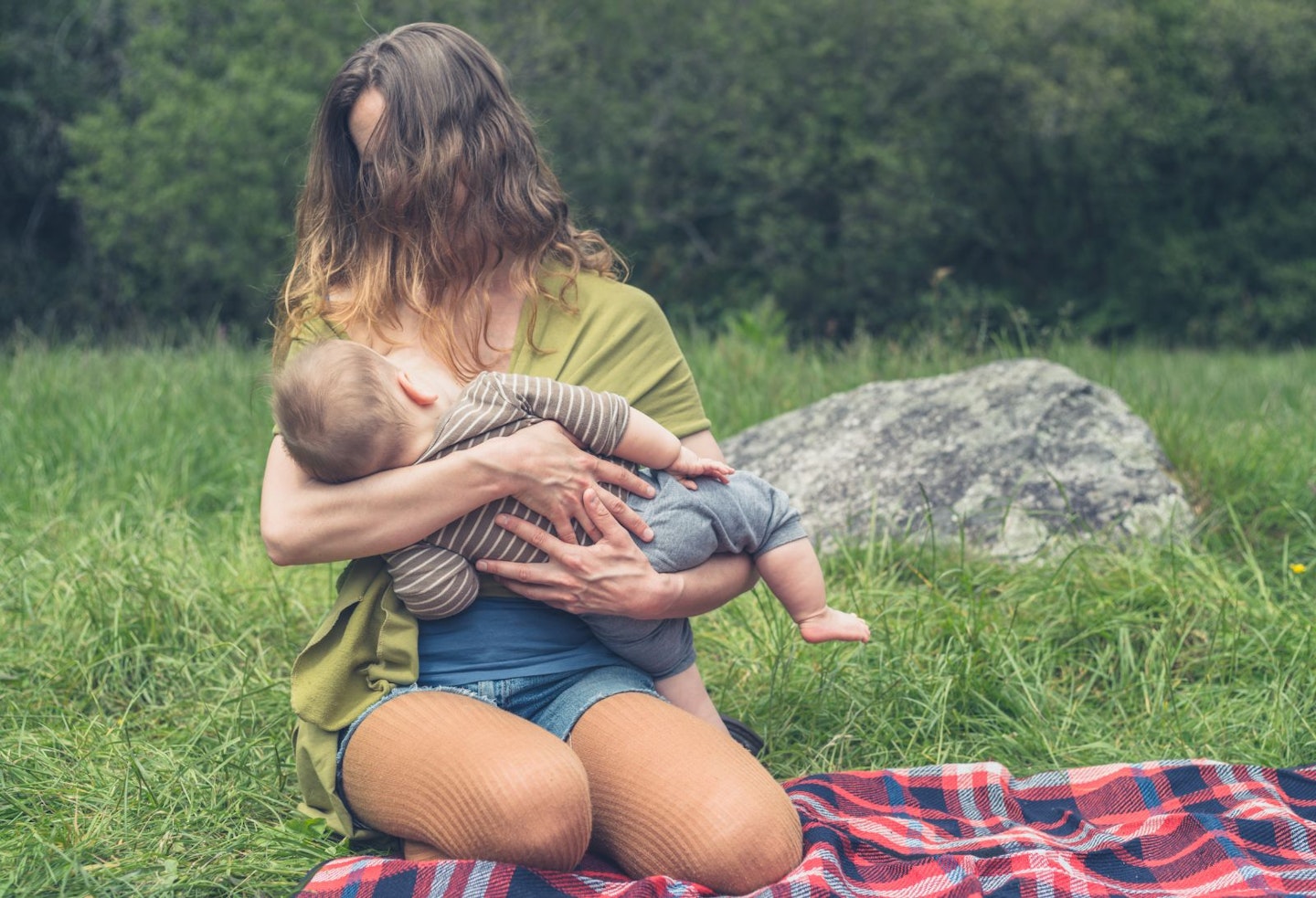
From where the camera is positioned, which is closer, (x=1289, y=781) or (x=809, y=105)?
(x=1289, y=781)

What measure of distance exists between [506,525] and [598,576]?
201 mm

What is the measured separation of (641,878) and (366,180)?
59.6 inches

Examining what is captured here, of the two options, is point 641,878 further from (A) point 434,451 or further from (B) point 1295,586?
(B) point 1295,586

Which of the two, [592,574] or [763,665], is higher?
[592,574]

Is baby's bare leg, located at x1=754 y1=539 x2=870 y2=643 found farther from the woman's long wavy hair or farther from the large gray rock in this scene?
the large gray rock

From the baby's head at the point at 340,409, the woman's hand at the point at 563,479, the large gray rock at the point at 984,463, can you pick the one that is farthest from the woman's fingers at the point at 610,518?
the large gray rock at the point at 984,463

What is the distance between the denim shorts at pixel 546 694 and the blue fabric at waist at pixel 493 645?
2 centimetres

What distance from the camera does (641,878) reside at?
221 centimetres

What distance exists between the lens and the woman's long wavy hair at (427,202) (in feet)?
8.39

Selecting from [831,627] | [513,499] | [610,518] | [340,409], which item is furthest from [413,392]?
[831,627]

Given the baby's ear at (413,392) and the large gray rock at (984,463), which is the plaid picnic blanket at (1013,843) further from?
the large gray rock at (984,463)

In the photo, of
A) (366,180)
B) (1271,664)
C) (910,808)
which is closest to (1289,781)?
(1271,664)

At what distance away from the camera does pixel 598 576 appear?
7.73ft

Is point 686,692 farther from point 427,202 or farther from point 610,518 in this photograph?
point 427,202
